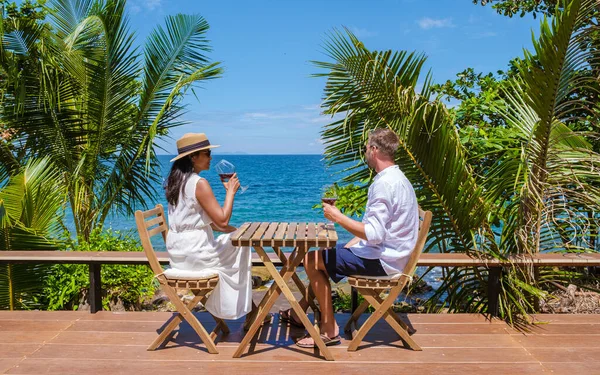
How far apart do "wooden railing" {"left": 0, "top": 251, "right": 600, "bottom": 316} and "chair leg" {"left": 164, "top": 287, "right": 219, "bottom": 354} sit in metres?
0.73

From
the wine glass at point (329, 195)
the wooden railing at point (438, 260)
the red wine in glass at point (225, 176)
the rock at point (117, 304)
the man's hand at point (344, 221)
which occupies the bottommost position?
the rock at point (117, 304)

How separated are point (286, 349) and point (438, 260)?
1.38m

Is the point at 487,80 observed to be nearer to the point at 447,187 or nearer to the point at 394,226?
the point at 447,187

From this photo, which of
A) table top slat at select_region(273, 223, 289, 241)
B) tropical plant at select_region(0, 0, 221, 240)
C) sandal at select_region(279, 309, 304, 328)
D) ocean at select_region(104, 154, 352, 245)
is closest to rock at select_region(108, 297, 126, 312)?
tropical plant at select_region(0, 0, 221, 240)

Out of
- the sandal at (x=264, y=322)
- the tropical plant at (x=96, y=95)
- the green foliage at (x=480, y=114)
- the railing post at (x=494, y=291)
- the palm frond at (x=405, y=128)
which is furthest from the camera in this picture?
the tropical plant at (x=96, y=95)

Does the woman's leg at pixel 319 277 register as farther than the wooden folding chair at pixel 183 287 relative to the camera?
Yes

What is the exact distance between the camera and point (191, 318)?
140 inches

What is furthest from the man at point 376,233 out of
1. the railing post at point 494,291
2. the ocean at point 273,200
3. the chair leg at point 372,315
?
the ocean at point 273,200

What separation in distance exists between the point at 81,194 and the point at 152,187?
105 cm

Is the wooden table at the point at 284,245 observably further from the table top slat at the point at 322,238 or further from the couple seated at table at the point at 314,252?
the couple seated at table at the point at 314,252

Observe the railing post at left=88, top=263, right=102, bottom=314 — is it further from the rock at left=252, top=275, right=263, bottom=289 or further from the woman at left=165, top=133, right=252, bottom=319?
the rock at left=252, top=275, right=263, bottom=289

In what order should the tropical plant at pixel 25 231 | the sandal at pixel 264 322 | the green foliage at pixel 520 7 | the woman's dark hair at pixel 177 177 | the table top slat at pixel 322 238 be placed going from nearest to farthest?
the table top slat at pixel 322 238, the woman's dark hair at pixel 177 177, the sandal at pixel 264 322, the tropical plant at pixel 25 231, the green foliage at pixel 520 7

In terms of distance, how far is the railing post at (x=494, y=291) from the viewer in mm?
4395

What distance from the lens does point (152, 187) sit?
25.2ft
